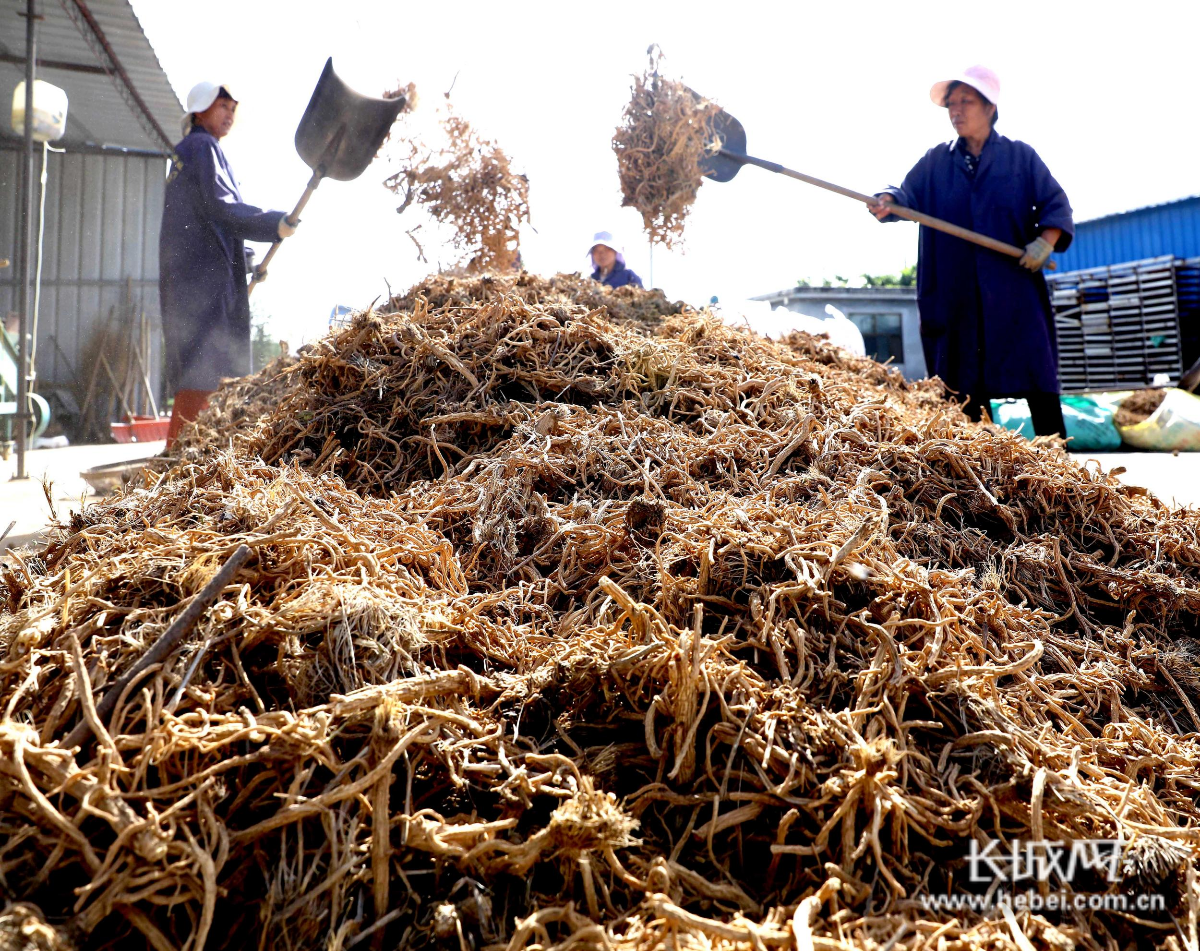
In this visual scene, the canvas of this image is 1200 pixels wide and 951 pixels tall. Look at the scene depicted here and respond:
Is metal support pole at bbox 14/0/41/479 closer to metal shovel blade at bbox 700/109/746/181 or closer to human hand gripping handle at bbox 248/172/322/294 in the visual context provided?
human hand gripping handle at bbox 248/172/322/294

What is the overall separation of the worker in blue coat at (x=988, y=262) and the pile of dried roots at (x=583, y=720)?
2215 millimetres

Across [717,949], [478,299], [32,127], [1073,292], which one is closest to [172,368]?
[478,299]

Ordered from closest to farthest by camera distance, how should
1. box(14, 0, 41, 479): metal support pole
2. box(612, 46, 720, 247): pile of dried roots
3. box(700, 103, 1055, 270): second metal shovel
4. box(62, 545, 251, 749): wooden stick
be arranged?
box(62, 545, 251, 749): wooden stick < box(612, 46, 720, 247): pile of dried roots < box(700, 103, 1055, 270): second metal shovel < box(14, 0, 41, 479): metal support pole

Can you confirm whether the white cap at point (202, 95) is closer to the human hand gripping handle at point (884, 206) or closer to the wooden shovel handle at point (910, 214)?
the wooden shovel handle at point (910, 214)

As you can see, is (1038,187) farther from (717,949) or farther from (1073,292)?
(1073,292)

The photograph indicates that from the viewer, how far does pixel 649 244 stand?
15.9 ft

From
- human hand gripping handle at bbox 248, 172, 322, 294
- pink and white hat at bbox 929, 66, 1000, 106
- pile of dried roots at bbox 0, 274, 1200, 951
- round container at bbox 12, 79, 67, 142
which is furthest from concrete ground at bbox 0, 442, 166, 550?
pink and white hat at bbox 929, 66, 1000, 106

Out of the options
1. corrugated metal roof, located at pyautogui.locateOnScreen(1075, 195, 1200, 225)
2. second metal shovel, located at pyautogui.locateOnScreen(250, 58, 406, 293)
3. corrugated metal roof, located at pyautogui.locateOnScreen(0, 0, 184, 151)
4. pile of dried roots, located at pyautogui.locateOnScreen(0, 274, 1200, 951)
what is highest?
corrugated metal roof, located at pyautogui.locateOnScreen(1075, 195, 1200, 225)

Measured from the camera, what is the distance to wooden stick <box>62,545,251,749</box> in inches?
46.3

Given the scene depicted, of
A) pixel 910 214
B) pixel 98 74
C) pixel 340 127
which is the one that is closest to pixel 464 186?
pixel 340 127

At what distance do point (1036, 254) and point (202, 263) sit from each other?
4.48 m

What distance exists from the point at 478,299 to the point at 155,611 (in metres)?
2.05

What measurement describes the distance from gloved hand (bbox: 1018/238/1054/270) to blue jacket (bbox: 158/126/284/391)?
399 cm

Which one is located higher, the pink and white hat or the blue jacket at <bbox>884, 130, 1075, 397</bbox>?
the pink and white hat
